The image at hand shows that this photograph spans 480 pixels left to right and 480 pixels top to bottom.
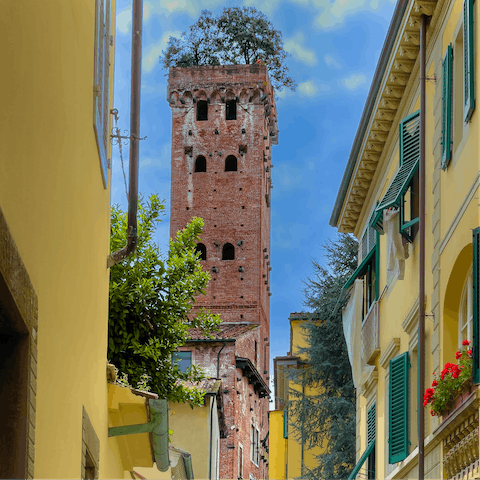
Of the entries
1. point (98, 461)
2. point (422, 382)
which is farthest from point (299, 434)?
point (98, 461)

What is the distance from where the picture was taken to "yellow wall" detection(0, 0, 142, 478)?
3701 millimetres

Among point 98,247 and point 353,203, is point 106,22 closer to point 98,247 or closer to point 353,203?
point 98,247

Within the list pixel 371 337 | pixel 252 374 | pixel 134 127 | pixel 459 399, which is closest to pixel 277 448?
pixel 252 374

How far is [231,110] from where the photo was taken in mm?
51312

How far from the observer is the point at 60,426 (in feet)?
16.8

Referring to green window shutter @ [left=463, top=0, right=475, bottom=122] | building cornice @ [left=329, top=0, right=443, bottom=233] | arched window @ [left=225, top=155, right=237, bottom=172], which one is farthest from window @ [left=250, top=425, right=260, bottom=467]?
green window shutter @ [left=463, top=0, right=475, bottom=122]

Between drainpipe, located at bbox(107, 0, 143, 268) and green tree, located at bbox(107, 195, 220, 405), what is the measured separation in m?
4.28

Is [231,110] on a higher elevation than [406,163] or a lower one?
higher

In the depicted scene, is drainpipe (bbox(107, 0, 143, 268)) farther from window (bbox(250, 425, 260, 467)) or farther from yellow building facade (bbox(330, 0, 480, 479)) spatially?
window (bbox(250, 425, 260, 467))

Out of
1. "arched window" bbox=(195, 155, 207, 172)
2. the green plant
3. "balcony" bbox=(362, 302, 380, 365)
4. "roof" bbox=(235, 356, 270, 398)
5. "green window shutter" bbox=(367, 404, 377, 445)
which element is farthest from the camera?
"arched window" bbox=(195, 155, 207, 172)

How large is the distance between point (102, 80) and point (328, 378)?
2142cm

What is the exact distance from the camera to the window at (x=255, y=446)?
135 ft

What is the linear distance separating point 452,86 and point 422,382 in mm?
3051

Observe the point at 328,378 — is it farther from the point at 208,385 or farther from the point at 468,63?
the point at 468,63
